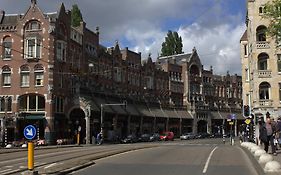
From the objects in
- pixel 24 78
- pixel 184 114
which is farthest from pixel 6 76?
pixel 184 114

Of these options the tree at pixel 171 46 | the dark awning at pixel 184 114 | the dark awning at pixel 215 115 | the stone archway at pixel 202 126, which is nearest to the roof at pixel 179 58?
the tree at pixel 171 46

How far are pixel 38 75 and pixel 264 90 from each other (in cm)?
2737

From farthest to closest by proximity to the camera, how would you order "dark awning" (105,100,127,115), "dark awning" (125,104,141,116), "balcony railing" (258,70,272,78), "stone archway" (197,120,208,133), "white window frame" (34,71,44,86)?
1. "stone archway" (197,120,208,133)
2. "dark awning" (125,104,141,116)
3. "dark awning" (105,100,127,115)
4. "white window frame" (34,71,44,86)
5. "balcony railing" (258,70,272,78)

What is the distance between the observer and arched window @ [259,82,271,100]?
4743cm

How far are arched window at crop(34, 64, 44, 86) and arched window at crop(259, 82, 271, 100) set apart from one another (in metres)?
26.2

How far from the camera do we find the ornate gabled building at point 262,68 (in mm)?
46531

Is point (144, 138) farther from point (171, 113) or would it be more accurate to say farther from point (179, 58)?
point (179, 58)

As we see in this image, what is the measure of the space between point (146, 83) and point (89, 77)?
21.1m

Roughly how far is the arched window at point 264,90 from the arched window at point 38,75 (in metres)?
26.2

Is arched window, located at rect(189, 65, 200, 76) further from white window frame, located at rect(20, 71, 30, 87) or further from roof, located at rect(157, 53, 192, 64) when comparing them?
white window frame, located at rect(20, 71, 30, 87)

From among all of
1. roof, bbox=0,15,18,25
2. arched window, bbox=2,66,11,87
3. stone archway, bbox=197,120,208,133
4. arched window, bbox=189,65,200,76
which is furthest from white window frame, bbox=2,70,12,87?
arched window, bbox=189,65,200,76

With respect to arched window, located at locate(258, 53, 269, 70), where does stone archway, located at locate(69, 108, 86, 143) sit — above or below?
below

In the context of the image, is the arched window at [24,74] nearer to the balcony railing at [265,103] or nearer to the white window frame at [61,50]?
the white window frame at [61,50]

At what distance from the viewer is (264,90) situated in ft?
157
